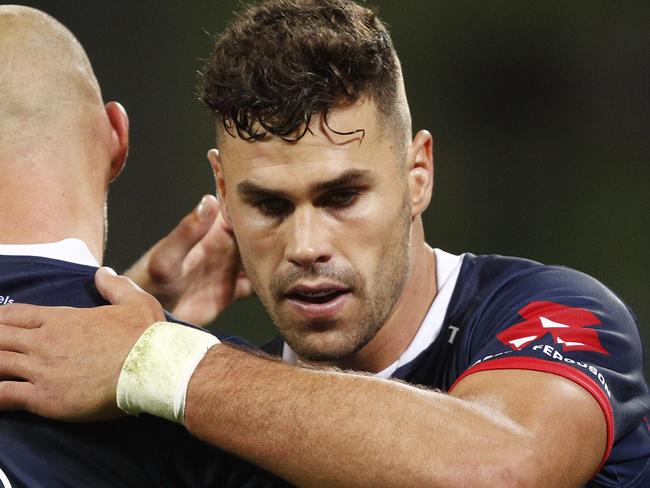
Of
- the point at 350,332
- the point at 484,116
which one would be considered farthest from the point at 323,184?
the point at 484,116

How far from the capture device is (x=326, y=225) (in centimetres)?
250

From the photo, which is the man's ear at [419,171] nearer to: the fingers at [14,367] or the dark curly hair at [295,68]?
the dark curly hair at [295,68]

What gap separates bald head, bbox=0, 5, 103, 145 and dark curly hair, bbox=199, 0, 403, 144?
0.38m

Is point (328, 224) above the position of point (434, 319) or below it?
above

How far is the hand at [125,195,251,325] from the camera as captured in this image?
137 inches

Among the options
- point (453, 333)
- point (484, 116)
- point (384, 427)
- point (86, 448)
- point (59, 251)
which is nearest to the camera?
point (384, 427)

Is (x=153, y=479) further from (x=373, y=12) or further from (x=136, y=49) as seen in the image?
(x=136, y=49)

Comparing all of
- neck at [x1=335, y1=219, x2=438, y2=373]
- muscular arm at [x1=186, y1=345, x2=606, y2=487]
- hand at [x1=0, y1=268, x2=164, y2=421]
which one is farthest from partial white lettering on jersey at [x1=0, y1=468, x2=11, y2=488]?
neck at [x1=335, y1=219, x2=438, y2=373]

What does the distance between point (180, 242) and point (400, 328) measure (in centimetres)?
106

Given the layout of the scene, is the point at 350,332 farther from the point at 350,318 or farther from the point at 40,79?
the point at 40,79

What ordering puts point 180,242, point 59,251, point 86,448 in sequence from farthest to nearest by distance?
1. point 180,242
2. point 59,251
3. point 86,448

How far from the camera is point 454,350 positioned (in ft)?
8.54

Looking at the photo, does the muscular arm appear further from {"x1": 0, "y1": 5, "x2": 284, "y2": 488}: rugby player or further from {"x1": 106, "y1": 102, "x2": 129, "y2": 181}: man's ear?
{"x1": 106, "y1": 102, "x2": 129, "y2": 181}: man's ear

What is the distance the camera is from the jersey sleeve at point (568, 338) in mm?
2113
